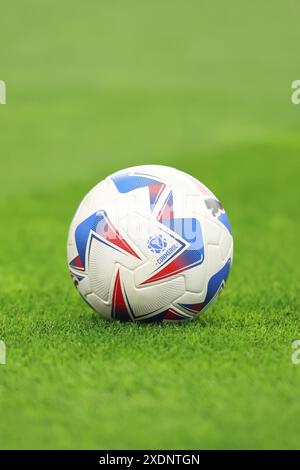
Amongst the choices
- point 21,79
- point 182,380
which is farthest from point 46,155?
point 182,380

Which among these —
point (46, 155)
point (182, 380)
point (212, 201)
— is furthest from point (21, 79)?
point (182, 380)

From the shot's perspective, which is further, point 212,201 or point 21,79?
point 21,79

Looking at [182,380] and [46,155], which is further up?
[46,155]

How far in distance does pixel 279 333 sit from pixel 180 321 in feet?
2.82

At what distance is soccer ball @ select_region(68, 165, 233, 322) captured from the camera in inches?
248

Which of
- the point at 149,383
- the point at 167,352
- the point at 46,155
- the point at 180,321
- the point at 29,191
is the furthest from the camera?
the point at 46,155

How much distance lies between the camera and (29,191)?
16281 millimetres

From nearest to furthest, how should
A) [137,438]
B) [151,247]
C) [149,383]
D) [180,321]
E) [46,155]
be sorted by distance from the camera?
[137,438] → [149,383] → [151,247] → [180,321] → [46,155]

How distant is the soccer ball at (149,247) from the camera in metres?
6.29

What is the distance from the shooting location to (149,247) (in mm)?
6266

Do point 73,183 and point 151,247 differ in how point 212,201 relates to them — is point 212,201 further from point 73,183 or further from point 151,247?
point 73,183

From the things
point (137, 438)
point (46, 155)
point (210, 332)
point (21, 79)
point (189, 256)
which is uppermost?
point (21, 79)

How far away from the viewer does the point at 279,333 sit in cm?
647

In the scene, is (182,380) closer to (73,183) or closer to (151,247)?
(151,247)
